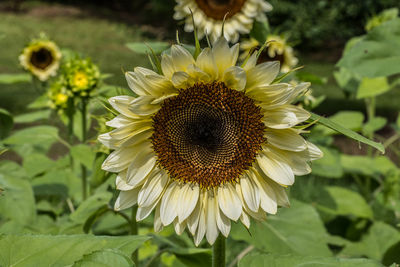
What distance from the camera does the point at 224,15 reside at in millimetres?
1722

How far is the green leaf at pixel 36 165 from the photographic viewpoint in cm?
160

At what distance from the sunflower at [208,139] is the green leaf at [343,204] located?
3.25 ft

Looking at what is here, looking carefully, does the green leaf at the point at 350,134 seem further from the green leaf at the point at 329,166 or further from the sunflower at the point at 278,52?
the sunflower at the point at 278,52

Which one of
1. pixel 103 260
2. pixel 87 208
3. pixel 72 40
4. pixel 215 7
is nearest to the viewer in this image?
pixel 103 260

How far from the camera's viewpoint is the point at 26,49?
7.95 feet

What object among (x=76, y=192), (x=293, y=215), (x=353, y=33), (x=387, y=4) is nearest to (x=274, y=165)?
(x=293, y=215)

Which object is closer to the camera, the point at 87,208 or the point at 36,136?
the point at 87,208

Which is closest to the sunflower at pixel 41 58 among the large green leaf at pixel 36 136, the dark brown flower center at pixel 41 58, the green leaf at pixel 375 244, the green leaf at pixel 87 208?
the dark brown flower center at pixel 41 58

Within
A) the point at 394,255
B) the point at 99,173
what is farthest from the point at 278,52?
the point at 99,173

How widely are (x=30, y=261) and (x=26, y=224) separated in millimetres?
687

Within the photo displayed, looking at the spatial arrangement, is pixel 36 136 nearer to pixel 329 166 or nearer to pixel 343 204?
pixel 329 166

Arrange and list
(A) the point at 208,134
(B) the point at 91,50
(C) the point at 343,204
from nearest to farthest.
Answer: (A) the point at 208,134 < (C) the point at 343,204 < (B) the point at 91,50

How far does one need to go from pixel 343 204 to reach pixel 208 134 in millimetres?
1051

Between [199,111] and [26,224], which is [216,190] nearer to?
[199,111]
